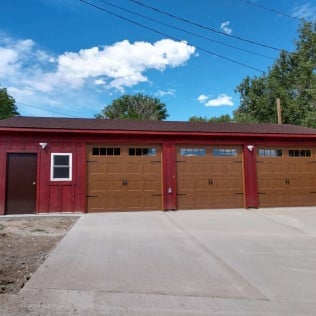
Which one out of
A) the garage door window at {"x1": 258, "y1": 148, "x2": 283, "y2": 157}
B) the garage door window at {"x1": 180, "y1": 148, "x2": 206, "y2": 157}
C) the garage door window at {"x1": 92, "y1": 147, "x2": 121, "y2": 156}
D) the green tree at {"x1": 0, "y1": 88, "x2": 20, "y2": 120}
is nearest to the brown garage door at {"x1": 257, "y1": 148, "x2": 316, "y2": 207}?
the garage door window at {"x1": 258, "y1": 148, "x2": 283, "y2": 157}

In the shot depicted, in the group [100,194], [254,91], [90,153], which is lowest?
[100,194]

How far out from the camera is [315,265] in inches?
214

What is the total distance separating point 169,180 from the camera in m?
12.1

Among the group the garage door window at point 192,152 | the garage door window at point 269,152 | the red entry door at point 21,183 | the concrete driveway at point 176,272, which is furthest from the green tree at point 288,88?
the red entry door at point 21,183

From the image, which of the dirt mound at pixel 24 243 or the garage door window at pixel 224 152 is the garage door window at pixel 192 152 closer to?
the garage door window at pixel 224 152

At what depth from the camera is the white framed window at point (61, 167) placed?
37.3 feet

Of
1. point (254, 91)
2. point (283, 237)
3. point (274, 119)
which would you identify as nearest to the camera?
point (283, 237)

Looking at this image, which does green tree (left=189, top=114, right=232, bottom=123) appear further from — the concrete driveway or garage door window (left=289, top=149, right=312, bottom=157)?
the concrete driveway

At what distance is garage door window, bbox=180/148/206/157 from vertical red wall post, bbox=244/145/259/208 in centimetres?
162

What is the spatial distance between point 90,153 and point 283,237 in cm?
671

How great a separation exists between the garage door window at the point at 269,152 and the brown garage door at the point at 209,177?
33.2 inches

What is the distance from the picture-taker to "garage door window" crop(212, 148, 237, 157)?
496 inches

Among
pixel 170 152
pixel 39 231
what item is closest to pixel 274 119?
pixel 170 152

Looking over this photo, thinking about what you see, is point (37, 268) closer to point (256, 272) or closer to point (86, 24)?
point (256, 272)
